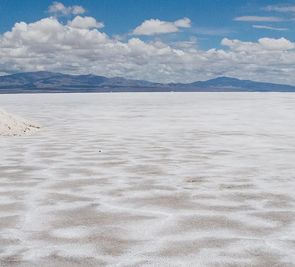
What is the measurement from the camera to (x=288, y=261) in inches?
203

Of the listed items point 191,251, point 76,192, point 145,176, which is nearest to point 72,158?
point 145,176

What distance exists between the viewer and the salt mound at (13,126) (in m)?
18.7

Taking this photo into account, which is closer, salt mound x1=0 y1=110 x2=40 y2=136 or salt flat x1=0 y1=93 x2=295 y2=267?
salt flat x1=0 y1=93 x2=295 y2=267

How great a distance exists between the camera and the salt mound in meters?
18.7

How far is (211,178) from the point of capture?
9.70 m

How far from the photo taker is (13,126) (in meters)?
19.2

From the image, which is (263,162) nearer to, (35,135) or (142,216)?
Result: (142,216)

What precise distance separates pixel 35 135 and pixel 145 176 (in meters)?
9.45

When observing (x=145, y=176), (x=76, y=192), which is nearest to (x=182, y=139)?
(x=145, y=176)

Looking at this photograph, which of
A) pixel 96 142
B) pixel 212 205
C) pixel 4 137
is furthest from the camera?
pixel 4 137

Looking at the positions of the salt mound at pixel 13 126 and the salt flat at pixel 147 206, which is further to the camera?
the salt mound at pixel 13 126

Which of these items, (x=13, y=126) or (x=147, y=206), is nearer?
(x=147, y=206)

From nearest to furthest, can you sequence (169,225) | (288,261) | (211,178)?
(288,261) < (169,225) < (211,178)

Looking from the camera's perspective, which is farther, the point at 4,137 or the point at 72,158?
the point at 4,137
